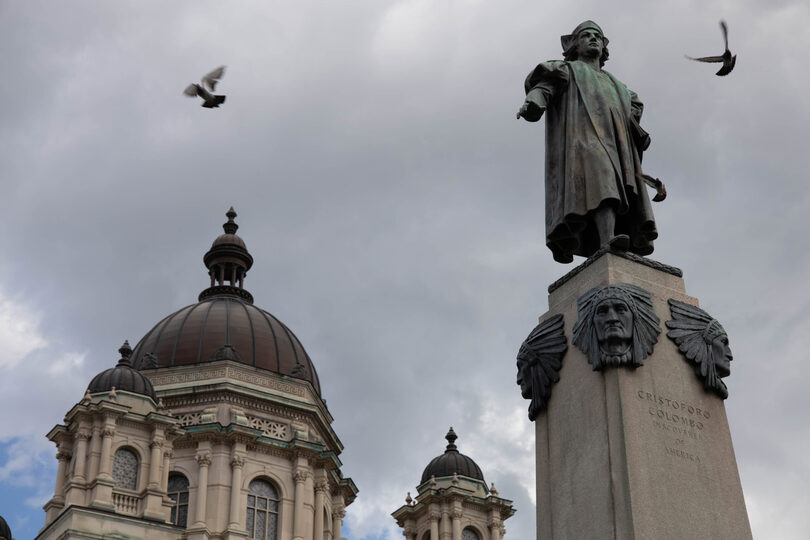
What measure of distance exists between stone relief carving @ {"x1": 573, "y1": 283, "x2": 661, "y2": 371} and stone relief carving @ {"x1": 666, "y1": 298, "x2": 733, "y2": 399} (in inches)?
9.7

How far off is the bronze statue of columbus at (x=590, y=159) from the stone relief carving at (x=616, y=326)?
2.15ft

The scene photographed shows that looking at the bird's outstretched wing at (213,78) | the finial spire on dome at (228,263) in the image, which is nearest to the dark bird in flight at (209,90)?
Answer: the bird's outstretched wing at (213,78)

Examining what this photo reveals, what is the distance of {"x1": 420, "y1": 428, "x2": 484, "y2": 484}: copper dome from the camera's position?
58.4 m

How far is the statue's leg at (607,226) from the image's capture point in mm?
10102

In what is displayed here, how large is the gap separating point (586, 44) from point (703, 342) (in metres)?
3.45

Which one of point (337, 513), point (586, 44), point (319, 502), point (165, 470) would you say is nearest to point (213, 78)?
point (586, 44)

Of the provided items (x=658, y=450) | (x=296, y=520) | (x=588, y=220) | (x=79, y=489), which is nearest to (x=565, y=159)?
(x=588, y=220)

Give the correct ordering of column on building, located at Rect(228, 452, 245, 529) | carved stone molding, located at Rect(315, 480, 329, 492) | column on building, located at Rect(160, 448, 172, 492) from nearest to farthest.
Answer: column on building, located at Rect(160, 448, 172, 492)
column on building, located at Rect(228, 452, 245, 529)
carved stone molding, located at Rect(315, 480, 329, 492)

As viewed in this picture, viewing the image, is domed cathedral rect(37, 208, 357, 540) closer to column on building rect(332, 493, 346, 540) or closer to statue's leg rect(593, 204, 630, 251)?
column on building rect(332, 493, 346, 540)

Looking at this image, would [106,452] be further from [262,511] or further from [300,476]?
[300,476]

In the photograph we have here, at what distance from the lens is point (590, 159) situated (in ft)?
34.1

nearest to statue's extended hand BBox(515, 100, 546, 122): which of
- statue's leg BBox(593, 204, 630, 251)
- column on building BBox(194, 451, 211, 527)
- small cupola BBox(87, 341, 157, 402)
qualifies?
statue's leg BBox(593, 204, 630, 251)

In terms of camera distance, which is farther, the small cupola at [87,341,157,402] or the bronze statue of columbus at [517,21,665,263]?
the small cupola at [87,341,157,402]

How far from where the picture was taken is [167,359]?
2357 inches
